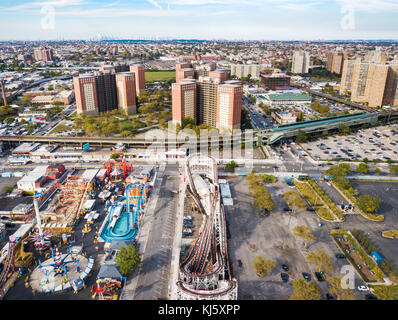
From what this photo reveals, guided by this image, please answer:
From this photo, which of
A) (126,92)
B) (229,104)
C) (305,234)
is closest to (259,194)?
(305,234)

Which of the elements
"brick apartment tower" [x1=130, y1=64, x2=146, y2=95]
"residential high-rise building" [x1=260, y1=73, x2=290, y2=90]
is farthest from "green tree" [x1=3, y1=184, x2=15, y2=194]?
"residential high-rise building" [x1=260, y1=73, x2=290, y2=90]

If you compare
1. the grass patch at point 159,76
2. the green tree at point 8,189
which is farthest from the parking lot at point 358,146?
the grass patch at point 159,76

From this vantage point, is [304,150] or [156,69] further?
[156,69]

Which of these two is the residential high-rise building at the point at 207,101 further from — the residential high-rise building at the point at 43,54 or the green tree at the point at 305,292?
the residential high-rise building at the point at 43,54
